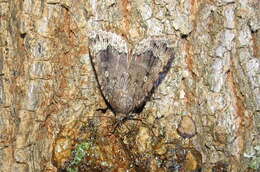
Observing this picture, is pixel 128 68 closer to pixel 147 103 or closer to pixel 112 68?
pixel 112 68

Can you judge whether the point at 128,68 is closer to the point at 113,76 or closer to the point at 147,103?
the point at 113,76

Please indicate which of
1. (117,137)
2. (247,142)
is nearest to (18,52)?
(117,137)

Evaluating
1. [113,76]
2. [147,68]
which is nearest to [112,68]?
[113,76]

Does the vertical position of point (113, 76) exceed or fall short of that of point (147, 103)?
it exceeds it
